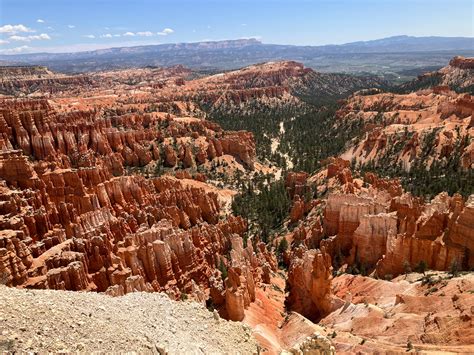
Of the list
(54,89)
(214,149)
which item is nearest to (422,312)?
(214,149)

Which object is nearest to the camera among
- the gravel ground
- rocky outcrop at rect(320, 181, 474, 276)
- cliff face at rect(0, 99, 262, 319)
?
the gravel ground

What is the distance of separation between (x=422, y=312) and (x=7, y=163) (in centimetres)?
2977

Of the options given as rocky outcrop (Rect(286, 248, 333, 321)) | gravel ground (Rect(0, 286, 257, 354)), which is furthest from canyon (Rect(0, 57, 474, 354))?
gravel ground (Rect(0, 286, 257, 354))

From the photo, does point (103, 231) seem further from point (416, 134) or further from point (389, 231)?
point (416, 134)

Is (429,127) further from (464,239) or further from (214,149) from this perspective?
(464,239)

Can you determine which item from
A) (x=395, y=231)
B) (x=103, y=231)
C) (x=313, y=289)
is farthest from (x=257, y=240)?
(x=103, y=231)

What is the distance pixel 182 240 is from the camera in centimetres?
3005

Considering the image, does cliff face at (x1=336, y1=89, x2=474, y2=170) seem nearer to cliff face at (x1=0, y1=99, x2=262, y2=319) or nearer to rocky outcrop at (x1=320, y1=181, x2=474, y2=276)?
rocky outcrop at (x1=320, y1=181, x2=474, y2=276)

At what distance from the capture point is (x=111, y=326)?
13.1m

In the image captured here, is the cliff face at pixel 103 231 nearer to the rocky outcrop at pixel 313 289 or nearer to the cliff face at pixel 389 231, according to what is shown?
the rocky outcrop at pixel 313 289

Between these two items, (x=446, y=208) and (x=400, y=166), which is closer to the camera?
(x=446, y=208)

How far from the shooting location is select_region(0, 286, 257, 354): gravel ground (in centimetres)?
1140

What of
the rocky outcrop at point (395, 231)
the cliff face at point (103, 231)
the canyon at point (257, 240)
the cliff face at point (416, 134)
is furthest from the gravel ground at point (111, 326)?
the cliff face at point (416, 134)

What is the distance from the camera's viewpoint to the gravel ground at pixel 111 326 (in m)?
11.4
